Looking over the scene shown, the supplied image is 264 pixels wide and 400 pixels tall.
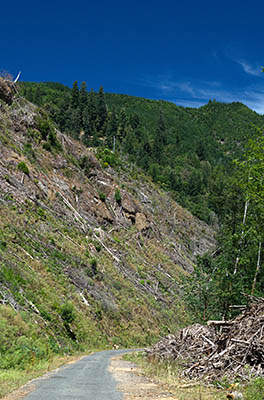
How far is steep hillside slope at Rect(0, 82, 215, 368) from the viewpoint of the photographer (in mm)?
23953

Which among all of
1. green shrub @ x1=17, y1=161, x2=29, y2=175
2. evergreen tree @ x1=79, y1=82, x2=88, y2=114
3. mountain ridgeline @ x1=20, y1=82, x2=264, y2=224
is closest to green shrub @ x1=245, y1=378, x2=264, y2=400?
green shrub @ x1=17, y1=161, x2=29, y2=175

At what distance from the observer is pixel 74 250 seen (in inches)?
1470

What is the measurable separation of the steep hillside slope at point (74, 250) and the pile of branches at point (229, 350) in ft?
23.7

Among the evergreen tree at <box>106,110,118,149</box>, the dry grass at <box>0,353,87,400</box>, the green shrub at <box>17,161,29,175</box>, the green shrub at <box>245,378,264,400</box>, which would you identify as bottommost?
the dry grass at <box>0,353,87,400</box>

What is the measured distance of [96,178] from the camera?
5325 cm

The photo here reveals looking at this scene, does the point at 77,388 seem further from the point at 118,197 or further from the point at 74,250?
the point at 118,197

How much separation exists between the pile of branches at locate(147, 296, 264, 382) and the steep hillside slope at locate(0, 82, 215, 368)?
285 inches

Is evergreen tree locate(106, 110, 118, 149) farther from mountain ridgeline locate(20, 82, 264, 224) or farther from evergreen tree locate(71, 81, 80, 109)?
evergreen tree locate(71, 81, 80, 109)

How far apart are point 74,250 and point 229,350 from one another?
2789cm

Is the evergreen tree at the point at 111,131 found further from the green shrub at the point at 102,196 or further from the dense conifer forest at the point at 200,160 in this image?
the green shrub at the point at 102,196

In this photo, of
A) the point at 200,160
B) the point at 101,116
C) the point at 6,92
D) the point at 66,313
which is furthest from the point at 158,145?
the point at 66,313

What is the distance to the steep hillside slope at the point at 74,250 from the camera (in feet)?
78.6

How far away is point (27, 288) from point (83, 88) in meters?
94.9

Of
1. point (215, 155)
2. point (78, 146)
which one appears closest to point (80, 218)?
point (78, 146)
